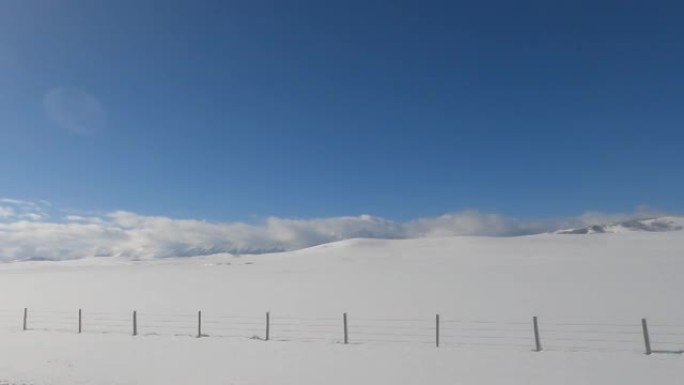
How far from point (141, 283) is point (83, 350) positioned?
41.9 meters

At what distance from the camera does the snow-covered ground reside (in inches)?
560

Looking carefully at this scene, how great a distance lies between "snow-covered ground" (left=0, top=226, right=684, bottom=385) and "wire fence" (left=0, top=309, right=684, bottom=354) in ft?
0.36

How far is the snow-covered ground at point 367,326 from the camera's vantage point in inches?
560

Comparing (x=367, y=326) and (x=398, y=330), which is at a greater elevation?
(x=367, y=326)

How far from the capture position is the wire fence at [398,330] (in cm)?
2038

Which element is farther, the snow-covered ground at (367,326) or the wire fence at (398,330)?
the wire fence at (398,330)

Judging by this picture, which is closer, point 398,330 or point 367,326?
point 398,330

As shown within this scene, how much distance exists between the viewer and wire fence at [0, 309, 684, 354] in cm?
2038

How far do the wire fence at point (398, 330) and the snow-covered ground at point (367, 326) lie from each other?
11cm

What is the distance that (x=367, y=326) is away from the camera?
26188 millimetres

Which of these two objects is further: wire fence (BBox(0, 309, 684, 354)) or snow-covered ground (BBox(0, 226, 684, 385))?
wire fence (BBox(0, 309, 684, 354))

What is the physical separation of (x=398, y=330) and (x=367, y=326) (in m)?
1.97

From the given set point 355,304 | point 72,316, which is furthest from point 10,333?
point 355,304

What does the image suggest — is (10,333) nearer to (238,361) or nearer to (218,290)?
(238,361)
